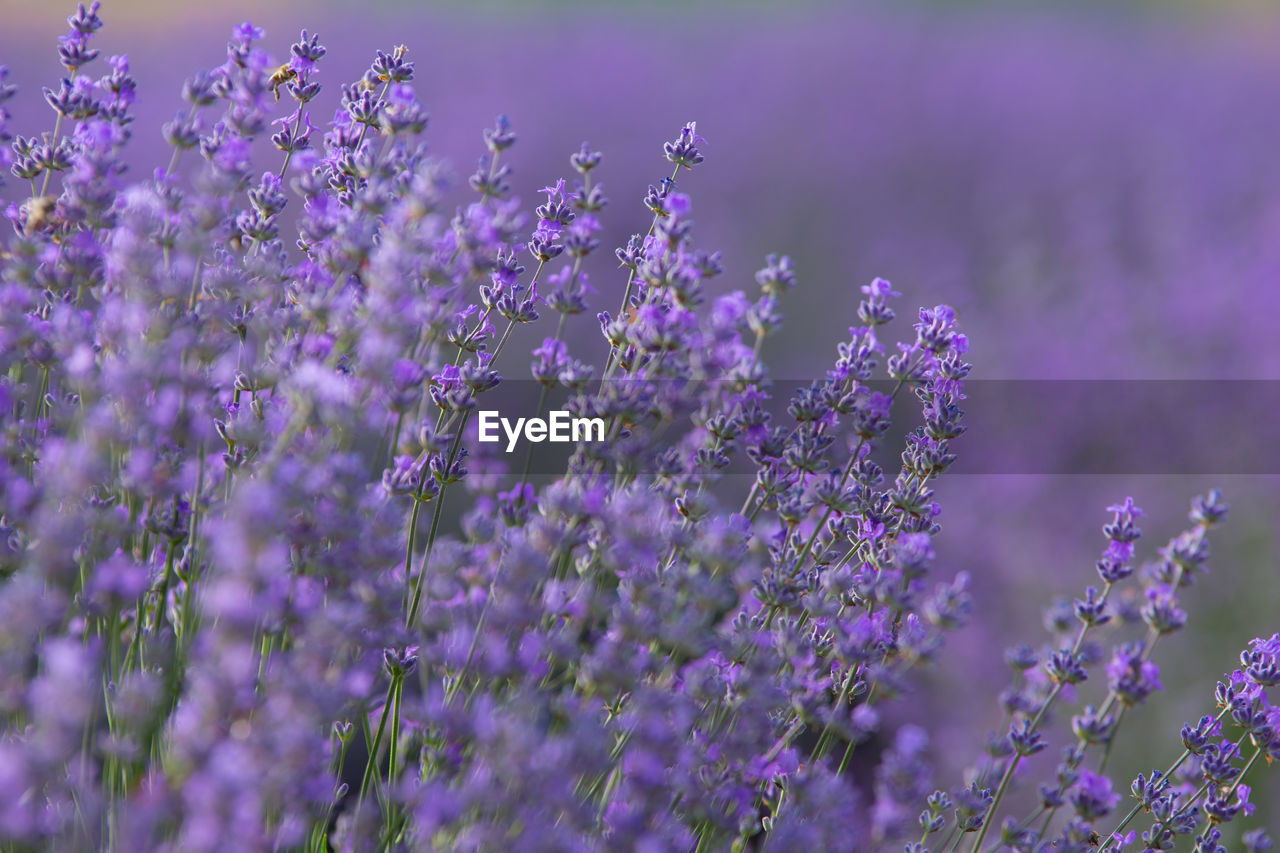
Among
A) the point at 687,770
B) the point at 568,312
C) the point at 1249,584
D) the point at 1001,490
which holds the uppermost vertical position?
the point at 1001,490

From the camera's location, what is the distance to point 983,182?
7.28m

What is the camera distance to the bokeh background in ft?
12.6

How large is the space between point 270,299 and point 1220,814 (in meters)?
1.35

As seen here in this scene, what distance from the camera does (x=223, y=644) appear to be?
0.84 m

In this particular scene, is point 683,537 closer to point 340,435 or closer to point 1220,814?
point 340,435

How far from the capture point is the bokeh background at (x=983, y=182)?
3.84 m

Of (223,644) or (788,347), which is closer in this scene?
(223,644)

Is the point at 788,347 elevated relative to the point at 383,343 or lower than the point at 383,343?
elevated

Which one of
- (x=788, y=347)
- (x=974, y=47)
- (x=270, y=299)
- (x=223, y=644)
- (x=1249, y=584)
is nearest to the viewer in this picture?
(x=223, y=644)

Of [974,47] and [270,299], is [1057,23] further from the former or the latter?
[270,299]

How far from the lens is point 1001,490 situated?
433cm

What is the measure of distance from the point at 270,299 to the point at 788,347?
4.39 metres

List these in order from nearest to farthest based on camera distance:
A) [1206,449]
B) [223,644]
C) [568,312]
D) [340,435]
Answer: [223,644]
[340,435]
[568,312]
[1206,449]

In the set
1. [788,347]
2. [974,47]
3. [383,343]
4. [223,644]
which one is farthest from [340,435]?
[974,47]
